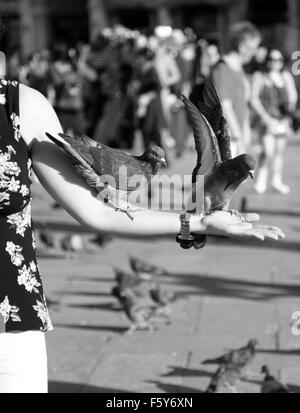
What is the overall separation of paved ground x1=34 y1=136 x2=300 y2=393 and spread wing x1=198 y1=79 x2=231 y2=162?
241 centimetres

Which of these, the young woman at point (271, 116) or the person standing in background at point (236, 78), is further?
the young woman at point (271, 116)

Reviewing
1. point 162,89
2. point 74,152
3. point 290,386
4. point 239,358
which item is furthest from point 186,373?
point 162,89

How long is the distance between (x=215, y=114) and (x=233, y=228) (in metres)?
0.37

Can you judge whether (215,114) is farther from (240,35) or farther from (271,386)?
(240,35)

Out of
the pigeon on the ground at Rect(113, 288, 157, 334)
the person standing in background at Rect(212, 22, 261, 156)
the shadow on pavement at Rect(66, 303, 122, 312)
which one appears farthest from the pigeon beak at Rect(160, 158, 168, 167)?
the person standing in background at Rect(212, 22, 261, 156)

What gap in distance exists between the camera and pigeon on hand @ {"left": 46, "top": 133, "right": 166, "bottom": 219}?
107 inches

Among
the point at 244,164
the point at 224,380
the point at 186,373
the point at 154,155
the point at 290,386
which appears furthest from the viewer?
the point at 186,373

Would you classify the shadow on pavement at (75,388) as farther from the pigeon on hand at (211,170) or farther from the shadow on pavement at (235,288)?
the pigeon on hand at (211,170)

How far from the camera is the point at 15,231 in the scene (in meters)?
2.76

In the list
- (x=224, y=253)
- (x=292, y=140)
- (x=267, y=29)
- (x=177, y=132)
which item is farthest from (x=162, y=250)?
(x=267, y=29)

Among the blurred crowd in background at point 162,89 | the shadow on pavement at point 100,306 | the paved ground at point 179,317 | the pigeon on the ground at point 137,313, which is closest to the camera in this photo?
the paved ground at point 179,317

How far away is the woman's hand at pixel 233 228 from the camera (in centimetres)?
276

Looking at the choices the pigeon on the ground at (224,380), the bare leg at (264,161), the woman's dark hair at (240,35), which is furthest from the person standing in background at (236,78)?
the pigeon on the ground at (224,380)

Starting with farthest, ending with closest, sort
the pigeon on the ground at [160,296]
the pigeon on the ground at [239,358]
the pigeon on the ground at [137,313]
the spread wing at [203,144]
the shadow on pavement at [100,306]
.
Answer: the shadow on pavement at [100,306], the pigeon on the ground at [160,296], the pigeon on the ground at [137,313], the pigeon on the ground at [239,358], the spread wing at [203,144]
